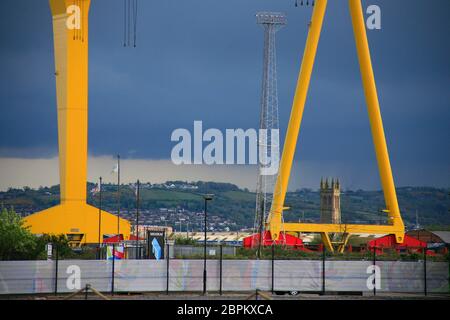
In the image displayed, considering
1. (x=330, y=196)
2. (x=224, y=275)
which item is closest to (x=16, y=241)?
(x=224, y=275)

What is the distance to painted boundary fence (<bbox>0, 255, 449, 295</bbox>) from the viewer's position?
26.9m

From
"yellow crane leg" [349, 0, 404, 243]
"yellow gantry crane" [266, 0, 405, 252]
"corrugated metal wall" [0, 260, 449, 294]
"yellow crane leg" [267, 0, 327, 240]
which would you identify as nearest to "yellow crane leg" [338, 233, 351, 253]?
"yellow gantry crane" [266, 0, 405, 252]

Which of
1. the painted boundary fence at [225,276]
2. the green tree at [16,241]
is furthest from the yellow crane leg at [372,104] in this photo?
the painted boundary fence at [225,276]

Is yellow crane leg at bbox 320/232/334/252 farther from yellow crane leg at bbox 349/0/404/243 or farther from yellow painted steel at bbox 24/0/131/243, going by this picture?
yellow painted steel at bbox 24/0/131/243

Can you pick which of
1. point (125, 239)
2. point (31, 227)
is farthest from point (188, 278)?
point (125, 239)

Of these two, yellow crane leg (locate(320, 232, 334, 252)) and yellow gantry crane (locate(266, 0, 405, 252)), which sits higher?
yellow gantry crane (locate(266, 0, 405, 252))

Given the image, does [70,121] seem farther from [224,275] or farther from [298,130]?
[224,275]

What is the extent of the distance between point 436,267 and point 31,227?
2060cm

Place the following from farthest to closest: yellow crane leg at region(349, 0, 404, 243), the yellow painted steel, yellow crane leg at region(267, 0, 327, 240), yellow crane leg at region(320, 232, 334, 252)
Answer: yellow crane leg at region(320, 232, 334, 252) → yellow crane leg at region(267, 0, 327, 240) → yellow crane leg at region(349, 0, 404, 243) → the yellow painted steel

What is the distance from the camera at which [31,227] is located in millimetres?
43188

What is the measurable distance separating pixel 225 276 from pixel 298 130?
75.5ft

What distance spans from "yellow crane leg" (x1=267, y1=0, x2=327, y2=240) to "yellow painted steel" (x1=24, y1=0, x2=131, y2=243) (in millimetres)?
11105
